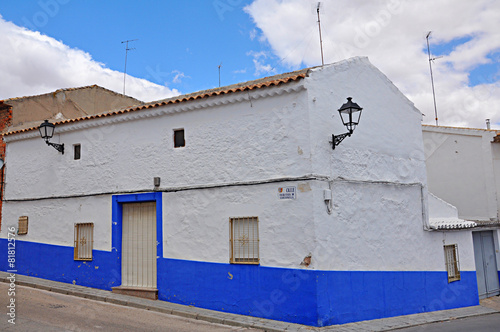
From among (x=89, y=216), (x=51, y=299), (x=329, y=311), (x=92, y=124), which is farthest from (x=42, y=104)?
(x=329, y=311)

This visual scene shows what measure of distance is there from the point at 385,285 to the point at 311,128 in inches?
150

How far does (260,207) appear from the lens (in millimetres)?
8328

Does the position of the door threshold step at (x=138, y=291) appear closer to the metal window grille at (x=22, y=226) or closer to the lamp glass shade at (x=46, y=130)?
the metal window grille at (x=22, y=226)

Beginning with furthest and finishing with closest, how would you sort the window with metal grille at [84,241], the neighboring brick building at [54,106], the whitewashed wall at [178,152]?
the neighboring brick building at [54,106] → the window with metal grille at [84,241] → the whitewashed wall at [178,152]

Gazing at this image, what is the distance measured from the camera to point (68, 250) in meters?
11.0

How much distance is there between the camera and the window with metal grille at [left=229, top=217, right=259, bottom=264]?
8.38 m

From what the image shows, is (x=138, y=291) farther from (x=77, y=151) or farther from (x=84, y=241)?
(x=77, y=151)

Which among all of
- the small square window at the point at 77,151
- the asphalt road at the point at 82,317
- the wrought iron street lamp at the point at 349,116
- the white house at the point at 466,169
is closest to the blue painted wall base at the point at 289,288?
the asphalt road at the point at 82,317

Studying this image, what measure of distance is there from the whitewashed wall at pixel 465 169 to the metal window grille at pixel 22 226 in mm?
13575

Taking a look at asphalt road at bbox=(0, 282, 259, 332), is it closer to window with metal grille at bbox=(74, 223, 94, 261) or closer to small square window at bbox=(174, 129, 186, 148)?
window with metal grille at bbox=(74, 223, 94, 261)

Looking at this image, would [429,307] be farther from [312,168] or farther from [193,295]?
[193,295]

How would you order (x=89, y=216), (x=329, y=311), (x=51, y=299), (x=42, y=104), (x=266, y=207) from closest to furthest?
1. (x=329, y=311)
2. (x=266, y=207)
3. (x=51, y=299)
4. (x=89, y=216)
5. (x=42, y=104)

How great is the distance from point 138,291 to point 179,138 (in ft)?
12.2

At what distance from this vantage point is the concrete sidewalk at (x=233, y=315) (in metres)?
7.66
